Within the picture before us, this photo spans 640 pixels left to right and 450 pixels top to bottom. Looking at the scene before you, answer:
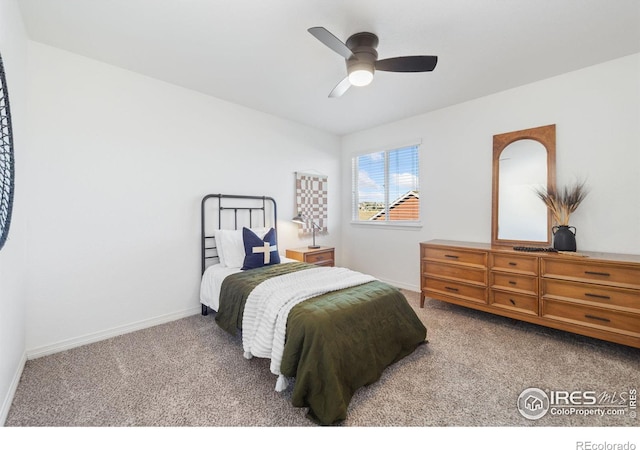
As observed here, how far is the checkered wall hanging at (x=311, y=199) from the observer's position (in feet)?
13.6

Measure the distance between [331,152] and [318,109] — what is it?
45.7 inches

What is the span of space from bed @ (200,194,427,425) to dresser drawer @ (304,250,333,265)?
734 mm

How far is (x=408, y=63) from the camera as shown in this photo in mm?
2014

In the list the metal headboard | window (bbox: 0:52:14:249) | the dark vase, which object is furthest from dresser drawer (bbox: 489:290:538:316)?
window (bbox: 0:52:14:249)

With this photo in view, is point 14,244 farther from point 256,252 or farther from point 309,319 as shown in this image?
point 309,319

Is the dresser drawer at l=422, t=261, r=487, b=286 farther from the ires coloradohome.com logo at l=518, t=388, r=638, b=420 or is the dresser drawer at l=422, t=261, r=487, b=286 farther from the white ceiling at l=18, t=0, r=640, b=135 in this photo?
the white ceiling at l=18, t=0, r=640, b=135

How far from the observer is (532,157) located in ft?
9.58

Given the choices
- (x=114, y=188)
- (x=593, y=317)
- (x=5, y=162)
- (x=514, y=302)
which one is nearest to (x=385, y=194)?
(x=514, y=302)

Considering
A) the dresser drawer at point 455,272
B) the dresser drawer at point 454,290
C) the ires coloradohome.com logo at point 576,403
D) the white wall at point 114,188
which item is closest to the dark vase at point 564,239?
the dresser drawer at point 455,272

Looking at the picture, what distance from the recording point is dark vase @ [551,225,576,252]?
97.1 inches

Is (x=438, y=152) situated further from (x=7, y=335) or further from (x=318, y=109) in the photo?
(x=7, y=335)

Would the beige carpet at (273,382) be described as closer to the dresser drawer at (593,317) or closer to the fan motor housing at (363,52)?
the dresser drawer at (593,317)

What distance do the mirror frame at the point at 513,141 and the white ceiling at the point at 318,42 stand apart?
1.76 feet
